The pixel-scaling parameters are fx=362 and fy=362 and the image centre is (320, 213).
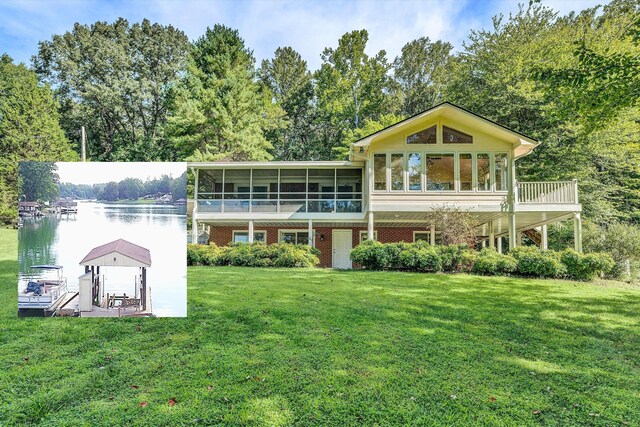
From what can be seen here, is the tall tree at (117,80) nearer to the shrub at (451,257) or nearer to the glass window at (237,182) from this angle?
the glass window at (237,182)

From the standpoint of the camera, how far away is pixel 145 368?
3.74 metres

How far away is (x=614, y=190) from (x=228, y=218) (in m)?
21.6

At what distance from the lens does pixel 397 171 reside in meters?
15.4

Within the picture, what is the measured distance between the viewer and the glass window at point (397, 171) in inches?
603

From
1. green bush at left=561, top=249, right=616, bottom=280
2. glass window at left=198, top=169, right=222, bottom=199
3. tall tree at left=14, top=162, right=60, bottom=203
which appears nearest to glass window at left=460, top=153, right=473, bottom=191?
green bush at left=561, top=249, right=616, bottom=280

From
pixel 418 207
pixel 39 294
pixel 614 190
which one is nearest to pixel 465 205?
pixel 418 207

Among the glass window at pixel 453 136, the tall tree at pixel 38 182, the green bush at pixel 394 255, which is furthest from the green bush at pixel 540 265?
the tall tree at pixel 38 182

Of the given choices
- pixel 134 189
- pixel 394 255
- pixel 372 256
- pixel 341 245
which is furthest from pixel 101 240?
pixel 341 245

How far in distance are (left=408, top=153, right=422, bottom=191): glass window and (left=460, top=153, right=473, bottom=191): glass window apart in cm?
175

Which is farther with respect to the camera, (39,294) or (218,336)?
(218,336)

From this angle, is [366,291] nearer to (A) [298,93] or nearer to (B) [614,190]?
(B) [614,190]

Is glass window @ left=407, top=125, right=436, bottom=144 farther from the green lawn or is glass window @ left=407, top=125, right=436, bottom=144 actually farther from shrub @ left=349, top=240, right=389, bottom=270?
the green lawn

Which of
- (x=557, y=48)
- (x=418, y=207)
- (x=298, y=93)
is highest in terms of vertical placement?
(x=298, y=93)

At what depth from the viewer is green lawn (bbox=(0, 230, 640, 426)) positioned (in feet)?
10.0
